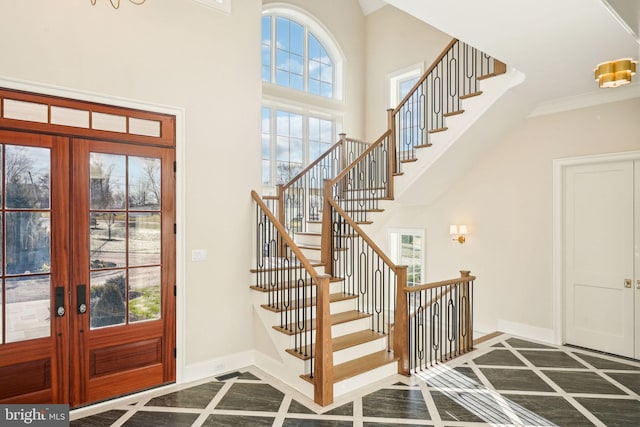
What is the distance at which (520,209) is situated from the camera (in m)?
5.36

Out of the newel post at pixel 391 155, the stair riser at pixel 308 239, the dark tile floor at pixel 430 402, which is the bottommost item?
the dark tile floor at pixel 430 402

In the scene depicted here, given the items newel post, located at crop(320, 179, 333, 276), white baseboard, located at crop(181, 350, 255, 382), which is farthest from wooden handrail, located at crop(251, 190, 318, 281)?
white baseboard, located at crop(181, 350, 255, 382)

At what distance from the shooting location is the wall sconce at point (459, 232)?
5895 millimetres

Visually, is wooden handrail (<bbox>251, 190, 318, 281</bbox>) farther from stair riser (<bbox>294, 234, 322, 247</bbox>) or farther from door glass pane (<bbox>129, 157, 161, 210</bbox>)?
stair riser (<bbox>294, 234, 322, 247</bbox>)

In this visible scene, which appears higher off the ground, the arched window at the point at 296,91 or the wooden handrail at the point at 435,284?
the arched window at the point at 296,91

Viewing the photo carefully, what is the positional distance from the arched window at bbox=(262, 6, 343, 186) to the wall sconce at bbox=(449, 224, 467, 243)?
311 cm

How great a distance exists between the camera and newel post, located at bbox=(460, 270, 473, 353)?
15.6 feet

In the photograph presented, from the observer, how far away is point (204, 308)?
3924 millimetres

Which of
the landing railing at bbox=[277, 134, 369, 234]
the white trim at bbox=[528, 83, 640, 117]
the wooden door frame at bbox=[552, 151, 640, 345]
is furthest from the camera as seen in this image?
Answer: the landing railing at bbox=[277, 134, 369, 234]

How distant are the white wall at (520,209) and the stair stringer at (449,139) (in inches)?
19.3

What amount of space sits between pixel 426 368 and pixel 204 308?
2.42 meters

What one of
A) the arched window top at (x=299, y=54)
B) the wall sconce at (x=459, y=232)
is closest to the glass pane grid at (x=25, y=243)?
the arched window top at (x=299, y=54)

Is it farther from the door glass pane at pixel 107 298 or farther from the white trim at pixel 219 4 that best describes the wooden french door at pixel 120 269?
the white trim at pixel 219 4

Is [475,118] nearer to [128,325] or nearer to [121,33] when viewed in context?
[121,33]
